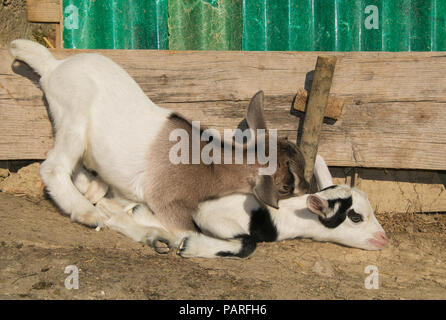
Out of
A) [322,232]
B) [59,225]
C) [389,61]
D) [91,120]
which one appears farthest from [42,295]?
[389,61]

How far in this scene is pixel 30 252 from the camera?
9.48 feet

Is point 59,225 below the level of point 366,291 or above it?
above

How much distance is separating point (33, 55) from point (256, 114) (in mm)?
1942

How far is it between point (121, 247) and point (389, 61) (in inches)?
106

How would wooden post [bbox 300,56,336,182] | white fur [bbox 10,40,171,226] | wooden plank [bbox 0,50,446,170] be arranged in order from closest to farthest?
white fur [bbox 10,40,171,226], wooden post [bbox 300,56,336,182], wooden plank [bbox 0,50,446,170]

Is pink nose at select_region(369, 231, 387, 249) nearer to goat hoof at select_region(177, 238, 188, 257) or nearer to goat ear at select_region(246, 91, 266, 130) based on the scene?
goat ear at select_region(246, 91, 266, 130)

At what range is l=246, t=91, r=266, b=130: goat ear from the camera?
3.60m

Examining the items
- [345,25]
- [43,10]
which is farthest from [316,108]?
[43,10]

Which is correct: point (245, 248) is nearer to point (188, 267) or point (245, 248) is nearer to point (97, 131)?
point (188, 267)

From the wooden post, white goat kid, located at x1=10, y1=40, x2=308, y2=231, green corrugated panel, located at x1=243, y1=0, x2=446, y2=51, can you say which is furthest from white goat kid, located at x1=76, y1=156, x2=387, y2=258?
green corrugated panel, located at x1=243, y1=0, x2=446, y2=51

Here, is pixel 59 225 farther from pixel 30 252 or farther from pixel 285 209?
pixel 285 209

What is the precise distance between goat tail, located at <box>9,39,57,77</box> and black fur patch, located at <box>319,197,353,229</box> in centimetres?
254

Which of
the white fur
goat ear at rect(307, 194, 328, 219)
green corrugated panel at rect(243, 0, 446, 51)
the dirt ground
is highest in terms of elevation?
green corrugated panel at rect(243, 0, 446, 51)

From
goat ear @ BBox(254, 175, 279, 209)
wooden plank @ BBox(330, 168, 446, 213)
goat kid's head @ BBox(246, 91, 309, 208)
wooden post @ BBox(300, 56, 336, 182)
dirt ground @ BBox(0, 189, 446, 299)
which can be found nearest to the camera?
dirt ground @ BBox(0, 189, 446, 299)
